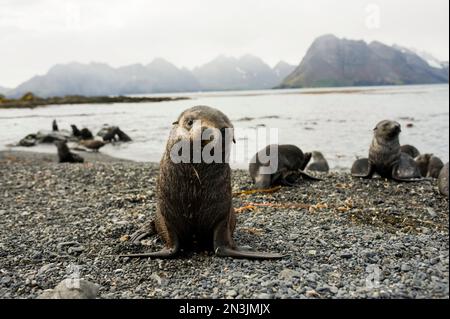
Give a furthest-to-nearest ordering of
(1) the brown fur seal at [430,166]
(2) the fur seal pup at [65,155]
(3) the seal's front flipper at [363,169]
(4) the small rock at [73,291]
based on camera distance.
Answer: (2) the fur seal pup at [65,155] < (1) the brown fur seal at [430,166] < (3) the seal's front flipper at [363,169] < (4) the small rock at [73,291]

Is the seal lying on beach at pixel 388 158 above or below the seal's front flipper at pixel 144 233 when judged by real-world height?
above

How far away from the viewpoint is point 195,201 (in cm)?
428

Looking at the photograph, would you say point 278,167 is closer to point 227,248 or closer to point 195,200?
Answer: point 227,248

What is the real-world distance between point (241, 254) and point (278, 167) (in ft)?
17.0

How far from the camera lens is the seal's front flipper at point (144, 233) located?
17.0 feet

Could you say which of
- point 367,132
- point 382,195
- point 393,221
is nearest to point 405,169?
point 382,195

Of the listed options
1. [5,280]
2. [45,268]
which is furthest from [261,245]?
[5,280]

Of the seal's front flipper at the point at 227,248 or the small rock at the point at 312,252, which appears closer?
the seal's front flipper at the point at 227,248

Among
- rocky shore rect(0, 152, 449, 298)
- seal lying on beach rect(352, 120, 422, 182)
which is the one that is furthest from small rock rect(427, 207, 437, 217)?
seal lying on beach rect(352, 120, 422, 182)

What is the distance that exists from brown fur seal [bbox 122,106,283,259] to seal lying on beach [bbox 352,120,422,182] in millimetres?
6397

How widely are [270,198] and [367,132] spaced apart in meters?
18.7

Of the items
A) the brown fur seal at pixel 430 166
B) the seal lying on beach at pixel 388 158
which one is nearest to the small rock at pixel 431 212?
the seal lying on beach at pixel 388 158

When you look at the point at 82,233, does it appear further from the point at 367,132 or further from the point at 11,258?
the point at 367,132

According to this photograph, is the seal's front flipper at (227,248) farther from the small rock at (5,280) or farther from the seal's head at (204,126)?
the small rock at (5,280)
